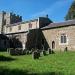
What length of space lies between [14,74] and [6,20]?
6846 centimetres

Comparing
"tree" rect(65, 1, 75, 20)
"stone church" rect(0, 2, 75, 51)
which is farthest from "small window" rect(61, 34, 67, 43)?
"tree" rect(65, 1, 75, 20)

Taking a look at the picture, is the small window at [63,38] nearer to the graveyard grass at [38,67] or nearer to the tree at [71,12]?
the graveyard grass at [38,67]

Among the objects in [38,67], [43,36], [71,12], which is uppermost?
[71,12]

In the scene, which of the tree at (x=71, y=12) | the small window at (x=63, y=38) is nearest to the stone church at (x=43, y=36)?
the small window at (x=63, y=38)

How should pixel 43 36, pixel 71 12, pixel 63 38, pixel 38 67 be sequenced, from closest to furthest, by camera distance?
pixel 38 67 < pixel 63 38 < pixel 43 36 < pixel 71 12

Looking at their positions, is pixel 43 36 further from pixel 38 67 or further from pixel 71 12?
pixel 38 67

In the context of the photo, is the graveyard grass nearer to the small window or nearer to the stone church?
the stone church

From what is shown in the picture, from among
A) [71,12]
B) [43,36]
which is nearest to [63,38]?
[43,36]

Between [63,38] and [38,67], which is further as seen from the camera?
[63,38]

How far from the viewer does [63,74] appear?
16156 mm

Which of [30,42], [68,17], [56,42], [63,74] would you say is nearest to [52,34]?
[56,42]

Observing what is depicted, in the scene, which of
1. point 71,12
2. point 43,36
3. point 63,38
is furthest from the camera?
point 71,12

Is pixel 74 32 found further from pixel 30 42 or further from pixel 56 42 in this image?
pixel 30 42

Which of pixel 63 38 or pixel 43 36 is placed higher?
pixel 43 36
